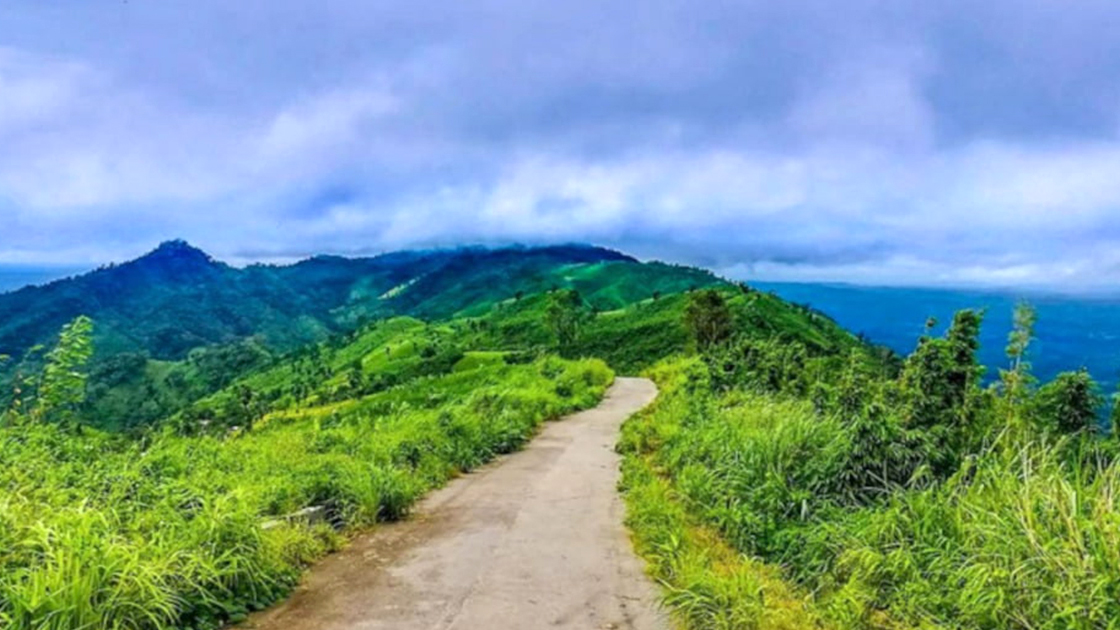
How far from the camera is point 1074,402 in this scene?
826 cm

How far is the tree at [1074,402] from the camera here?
8.22 metres

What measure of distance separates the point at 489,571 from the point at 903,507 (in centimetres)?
419

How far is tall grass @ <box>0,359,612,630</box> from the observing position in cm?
528

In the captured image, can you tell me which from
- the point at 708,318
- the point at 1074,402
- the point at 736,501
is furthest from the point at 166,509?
the point at 708,318

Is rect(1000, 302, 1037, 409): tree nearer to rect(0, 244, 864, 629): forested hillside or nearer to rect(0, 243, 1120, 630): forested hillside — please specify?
rect(0, 243, 1120, 630): forested hillside

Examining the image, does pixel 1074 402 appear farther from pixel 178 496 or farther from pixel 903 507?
pixel 178 496

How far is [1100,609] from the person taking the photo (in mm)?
4895

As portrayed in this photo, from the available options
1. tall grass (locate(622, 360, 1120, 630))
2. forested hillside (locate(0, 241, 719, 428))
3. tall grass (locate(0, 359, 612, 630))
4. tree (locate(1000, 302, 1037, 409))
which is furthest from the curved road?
forested hillside (locate(0, 241, 719, 428))

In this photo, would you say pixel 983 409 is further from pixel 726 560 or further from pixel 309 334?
pixel 309 334

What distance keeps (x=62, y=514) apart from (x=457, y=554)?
3.84m

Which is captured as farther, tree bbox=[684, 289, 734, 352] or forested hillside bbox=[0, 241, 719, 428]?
forested hillside bbox=[0, 241, 719, 428]

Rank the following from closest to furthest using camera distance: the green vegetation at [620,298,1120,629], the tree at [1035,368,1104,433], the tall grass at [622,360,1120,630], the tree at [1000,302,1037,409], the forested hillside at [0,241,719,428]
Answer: the tall grass at [622,360,1120,630] → the green vegetation at [620,298,1120,629] → the tree at [1035,368,1104,433] → the tree at [1000,302,1037,409] → the forested hillside at [0,241,719,428]

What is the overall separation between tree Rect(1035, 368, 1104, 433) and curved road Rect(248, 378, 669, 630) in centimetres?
491

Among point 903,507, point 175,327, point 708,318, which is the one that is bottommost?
point 175,327
